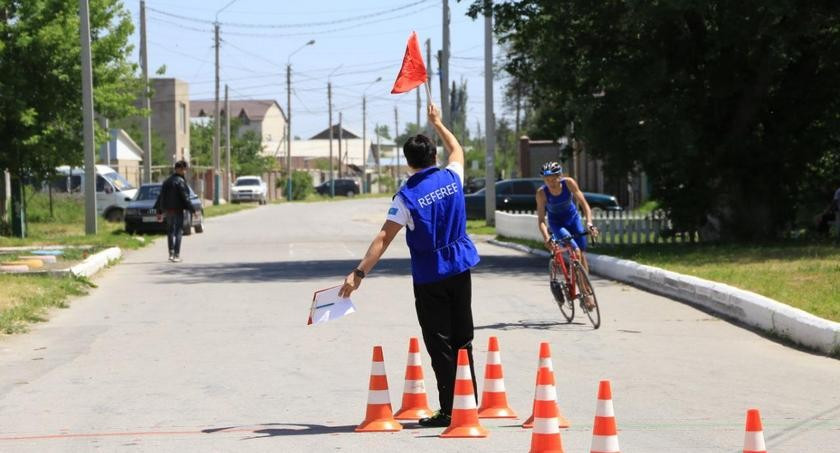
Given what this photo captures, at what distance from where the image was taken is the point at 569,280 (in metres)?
13.8

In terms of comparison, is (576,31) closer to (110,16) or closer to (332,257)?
(332,257)

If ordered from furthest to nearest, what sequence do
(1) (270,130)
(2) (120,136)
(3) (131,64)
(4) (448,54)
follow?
(1) (270,130), (2) (120,136), (4) (448,54), (3) (131,64)

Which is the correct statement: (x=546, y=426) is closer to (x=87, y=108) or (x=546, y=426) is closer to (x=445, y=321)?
(x=445, y=321)

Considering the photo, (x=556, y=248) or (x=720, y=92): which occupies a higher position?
(x=720, y=92)

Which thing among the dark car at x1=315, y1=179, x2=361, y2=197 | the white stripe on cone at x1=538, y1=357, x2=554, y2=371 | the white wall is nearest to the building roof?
the dark car at x1=315, y1=179, x2=361, y2=197

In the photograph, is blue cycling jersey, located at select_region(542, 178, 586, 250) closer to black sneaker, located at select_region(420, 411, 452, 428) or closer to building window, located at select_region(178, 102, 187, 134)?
black sneaker, located at select_region(420, 411, 452, 428)

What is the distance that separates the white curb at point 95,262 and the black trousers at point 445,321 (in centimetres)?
1189

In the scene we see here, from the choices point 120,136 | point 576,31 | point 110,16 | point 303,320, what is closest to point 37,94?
point 110,16

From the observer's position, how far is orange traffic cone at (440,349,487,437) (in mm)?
7711

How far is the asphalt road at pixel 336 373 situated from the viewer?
7910 mm

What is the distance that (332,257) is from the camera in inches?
1012

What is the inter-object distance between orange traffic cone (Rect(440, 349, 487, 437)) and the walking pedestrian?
1688 centimetres

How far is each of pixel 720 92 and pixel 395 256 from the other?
22.8 ft

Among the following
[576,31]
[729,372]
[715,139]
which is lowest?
[729,372]
